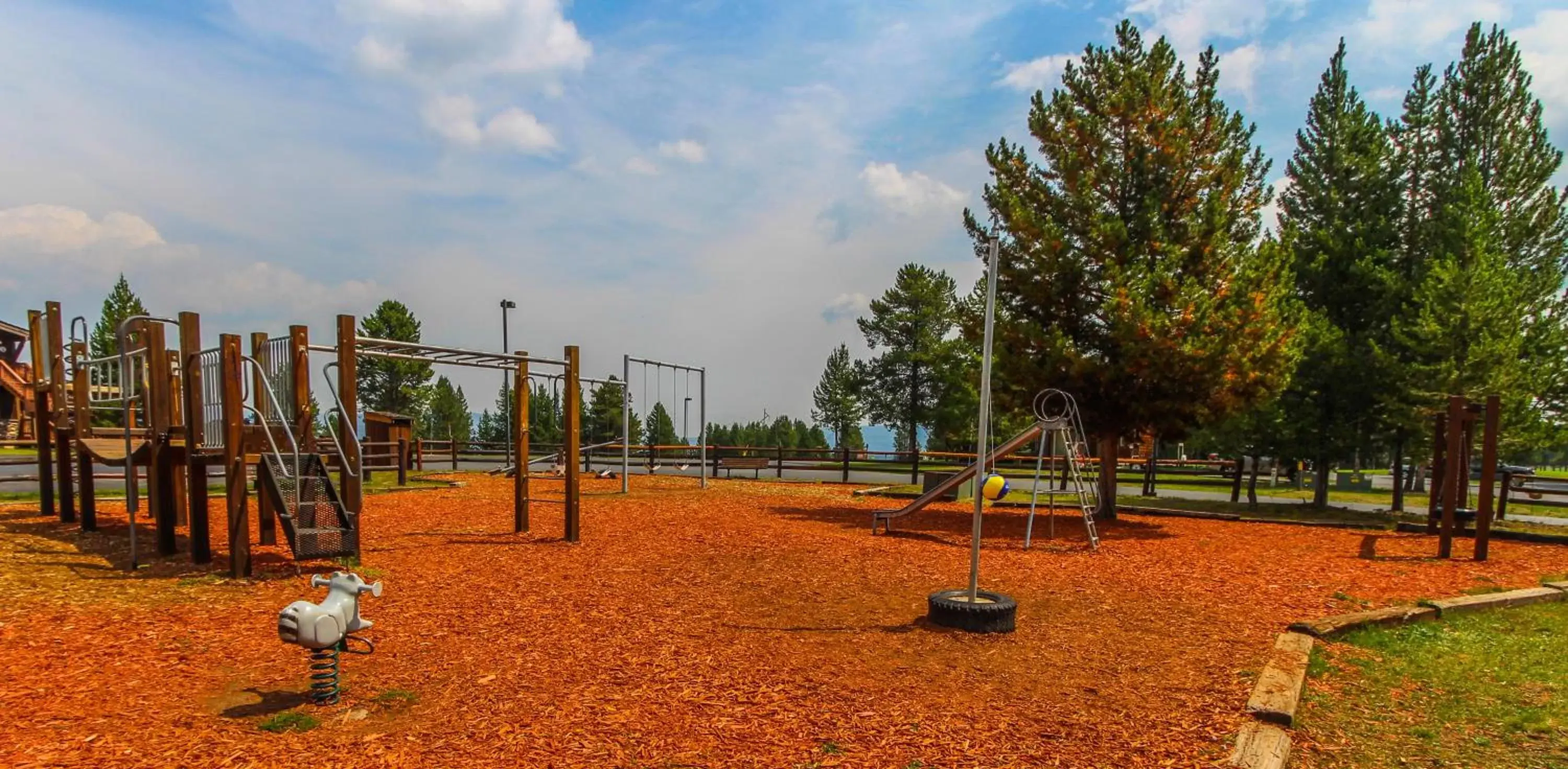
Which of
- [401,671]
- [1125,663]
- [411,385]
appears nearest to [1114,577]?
[1125,663]

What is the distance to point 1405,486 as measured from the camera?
3228 cm

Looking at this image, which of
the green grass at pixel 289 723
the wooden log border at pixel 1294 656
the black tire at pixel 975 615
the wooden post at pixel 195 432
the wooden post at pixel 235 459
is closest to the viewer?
the wooden log border at pixel 1294 656

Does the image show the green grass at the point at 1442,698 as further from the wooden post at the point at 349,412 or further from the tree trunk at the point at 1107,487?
the wooden post at the point at 349,412

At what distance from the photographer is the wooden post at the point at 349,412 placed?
8250 millimetres

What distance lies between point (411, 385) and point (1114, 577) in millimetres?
46984

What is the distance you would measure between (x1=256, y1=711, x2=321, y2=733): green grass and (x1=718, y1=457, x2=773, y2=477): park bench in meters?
22.6

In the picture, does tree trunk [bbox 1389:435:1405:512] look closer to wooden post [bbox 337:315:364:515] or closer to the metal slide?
the metal slide

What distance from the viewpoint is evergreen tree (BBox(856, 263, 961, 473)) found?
151 ft

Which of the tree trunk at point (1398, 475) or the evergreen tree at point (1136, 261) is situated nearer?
the evergreen tree at point (1136, 261)

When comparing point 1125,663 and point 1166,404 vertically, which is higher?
point 1166,404

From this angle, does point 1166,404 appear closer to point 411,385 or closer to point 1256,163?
point 1256,163

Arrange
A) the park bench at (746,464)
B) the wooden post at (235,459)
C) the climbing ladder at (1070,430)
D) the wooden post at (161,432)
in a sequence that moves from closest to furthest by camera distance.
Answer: the wooden post at (235,459)
the wooden post at (161,432)
the climbing ladder at (1070,430)
the park bench at (746,464)

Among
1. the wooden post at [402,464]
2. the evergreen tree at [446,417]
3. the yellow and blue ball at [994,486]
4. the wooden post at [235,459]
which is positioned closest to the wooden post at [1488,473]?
the yellow and blue ball at [994,486]

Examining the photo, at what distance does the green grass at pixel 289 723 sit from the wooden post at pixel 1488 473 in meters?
13.6
